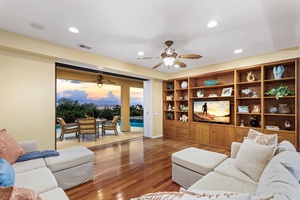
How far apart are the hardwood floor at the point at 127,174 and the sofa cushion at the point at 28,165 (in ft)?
2.03

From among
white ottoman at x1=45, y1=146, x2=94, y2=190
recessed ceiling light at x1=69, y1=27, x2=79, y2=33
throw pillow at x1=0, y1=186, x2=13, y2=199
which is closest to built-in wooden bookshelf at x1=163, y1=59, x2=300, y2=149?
white ottoman at x1=45, y1=146, x2=94, y2=190

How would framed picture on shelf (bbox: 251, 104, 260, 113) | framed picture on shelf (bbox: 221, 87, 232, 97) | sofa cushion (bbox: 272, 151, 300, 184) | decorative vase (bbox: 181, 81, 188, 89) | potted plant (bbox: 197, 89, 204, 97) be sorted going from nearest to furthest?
sofa cushion (bbox: 272, 151, 300, 184)
framed picture on shelf (bbox: 251, 104, 260, 113)
framed picture on shelf (bbox: 221, 87, 232, 97)
potted plant (bbox: 197, 89, 204, 97)
decorative vase (bbox: 181, 81, 188, 89)

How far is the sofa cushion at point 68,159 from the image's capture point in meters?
2.13

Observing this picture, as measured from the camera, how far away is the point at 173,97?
6.03 metres

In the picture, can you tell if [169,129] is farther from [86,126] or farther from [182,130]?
[86,126]

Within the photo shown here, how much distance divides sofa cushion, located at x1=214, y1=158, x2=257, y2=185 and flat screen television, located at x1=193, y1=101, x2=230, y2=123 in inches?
104

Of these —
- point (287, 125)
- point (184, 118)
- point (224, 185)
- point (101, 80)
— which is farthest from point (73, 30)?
→ point (287, 125)

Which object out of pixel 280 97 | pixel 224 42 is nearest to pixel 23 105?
pixel 224 42

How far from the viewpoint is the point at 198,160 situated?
2209mm

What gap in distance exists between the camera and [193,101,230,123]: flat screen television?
14.6ft

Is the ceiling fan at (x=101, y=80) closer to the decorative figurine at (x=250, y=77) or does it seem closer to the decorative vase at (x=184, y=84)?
the decorative vase at (x=184, y=84)

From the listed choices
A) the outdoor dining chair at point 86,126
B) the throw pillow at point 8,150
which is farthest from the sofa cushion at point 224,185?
the outdoor dining chair at point 86,126

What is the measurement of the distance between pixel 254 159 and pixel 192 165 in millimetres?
810

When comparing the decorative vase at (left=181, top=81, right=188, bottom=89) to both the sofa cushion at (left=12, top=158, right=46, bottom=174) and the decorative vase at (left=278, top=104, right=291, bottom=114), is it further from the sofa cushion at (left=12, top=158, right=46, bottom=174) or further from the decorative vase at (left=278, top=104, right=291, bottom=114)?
the sofa cushion at (left=12, top=158, right=46, bottom=174)
